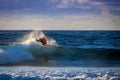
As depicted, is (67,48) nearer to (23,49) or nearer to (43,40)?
(43,40)

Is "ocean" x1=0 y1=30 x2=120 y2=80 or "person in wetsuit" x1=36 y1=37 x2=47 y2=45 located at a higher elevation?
"person in wetsuit" x1=36 y1=37 x2=47 y2=45

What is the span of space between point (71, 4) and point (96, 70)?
3.04 ft

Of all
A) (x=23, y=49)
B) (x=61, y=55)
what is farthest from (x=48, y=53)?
(x=23, y=49)

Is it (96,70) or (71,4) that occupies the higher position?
(71,4)

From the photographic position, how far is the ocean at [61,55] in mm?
5637

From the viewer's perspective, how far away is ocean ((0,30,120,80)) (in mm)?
5637

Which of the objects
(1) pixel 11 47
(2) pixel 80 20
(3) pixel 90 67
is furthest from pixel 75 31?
(1) pixel 11 47

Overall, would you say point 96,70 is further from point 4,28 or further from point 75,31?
point 4,28

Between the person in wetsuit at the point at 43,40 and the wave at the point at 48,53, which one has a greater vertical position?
the person in wetsuit at the point at 43,40

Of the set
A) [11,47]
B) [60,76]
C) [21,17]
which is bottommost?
[60,76]

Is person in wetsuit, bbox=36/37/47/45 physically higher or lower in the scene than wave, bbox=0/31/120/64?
higher

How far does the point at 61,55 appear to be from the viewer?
5.79 meters

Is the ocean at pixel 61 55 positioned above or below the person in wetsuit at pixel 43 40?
below

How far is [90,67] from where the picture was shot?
18.7ft
